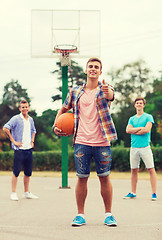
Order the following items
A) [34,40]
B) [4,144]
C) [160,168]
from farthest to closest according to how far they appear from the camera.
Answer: [4,144] < [160,168] < [34,40]

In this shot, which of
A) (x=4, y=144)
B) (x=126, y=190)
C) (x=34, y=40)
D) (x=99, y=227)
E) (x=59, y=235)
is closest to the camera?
(x=59, y=235)

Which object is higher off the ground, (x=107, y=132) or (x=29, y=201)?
(x=107, y=132)

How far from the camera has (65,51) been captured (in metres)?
9.75

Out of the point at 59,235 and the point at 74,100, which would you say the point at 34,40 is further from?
the point at 59,235

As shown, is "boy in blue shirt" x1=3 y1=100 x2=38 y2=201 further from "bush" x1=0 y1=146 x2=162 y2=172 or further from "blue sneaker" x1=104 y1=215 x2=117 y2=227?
"bush" x1=0 y1=146 x2=162 y2=172

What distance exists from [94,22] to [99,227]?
669cm

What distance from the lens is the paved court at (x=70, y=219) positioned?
4617 millimetres

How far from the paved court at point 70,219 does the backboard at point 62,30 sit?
3.89m

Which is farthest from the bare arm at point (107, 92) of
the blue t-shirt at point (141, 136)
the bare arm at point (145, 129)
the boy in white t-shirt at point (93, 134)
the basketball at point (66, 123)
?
the blue t-shirt at point (141, 136)

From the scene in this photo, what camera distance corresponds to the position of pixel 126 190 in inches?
372

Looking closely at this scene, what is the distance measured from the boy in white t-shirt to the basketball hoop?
4.33 m

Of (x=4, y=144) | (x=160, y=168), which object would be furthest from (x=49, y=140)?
(x=160, y=168)

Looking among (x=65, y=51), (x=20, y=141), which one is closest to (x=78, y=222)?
(x=20, y=141)

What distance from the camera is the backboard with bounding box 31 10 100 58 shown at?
10055mm
